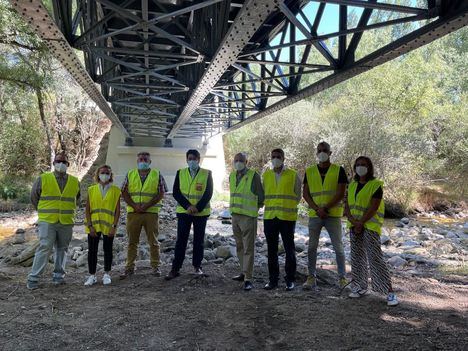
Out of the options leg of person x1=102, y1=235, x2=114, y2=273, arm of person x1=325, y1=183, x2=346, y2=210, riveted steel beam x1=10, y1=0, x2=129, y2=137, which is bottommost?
leg of person x1=102, y1=235, x2=114, y2=273

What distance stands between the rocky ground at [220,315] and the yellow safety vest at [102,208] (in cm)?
78

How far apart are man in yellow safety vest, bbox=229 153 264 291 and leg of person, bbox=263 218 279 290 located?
0.19 metres

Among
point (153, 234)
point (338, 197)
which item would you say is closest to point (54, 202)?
point (153, 234)

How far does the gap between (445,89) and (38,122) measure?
72.9 feet

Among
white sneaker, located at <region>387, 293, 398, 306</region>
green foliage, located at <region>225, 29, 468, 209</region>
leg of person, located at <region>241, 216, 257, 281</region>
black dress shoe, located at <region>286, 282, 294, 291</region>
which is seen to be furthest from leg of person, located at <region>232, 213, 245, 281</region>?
green foliage, located at <region>225, 29, 468, 209</region>

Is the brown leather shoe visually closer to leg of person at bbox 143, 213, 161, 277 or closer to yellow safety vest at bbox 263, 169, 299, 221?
leg of person at bbox 143, 213, 161, 277

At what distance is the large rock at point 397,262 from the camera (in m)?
7.64

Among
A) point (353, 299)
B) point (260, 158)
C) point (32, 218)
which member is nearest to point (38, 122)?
point (32, 218)

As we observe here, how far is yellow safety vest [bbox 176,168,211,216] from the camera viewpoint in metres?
5.37

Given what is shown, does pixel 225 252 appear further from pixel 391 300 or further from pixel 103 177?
pixel 391 300

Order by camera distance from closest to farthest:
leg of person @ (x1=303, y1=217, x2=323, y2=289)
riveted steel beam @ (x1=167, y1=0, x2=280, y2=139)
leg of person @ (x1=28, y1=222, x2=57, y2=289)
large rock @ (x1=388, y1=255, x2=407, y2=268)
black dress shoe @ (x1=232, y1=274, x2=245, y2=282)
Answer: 1. riveted steel beam @ (x1=167, y1=0, x2=280, y2=139)
2. leg of person @ (x1=303, y1=217, x2=323, y2=289)
3. leg of person @ (x1=28, y1=222, x2=57, y2=289)
4. black dress shoe @ (x1=232, y1=274, x2=245, y2=282)
5. large rock @ (x1=388, y1=255, x2=407, y2=268)

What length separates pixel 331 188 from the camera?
477 centimetres

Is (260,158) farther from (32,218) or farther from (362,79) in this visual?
(32,218)

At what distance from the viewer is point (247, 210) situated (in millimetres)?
5020
